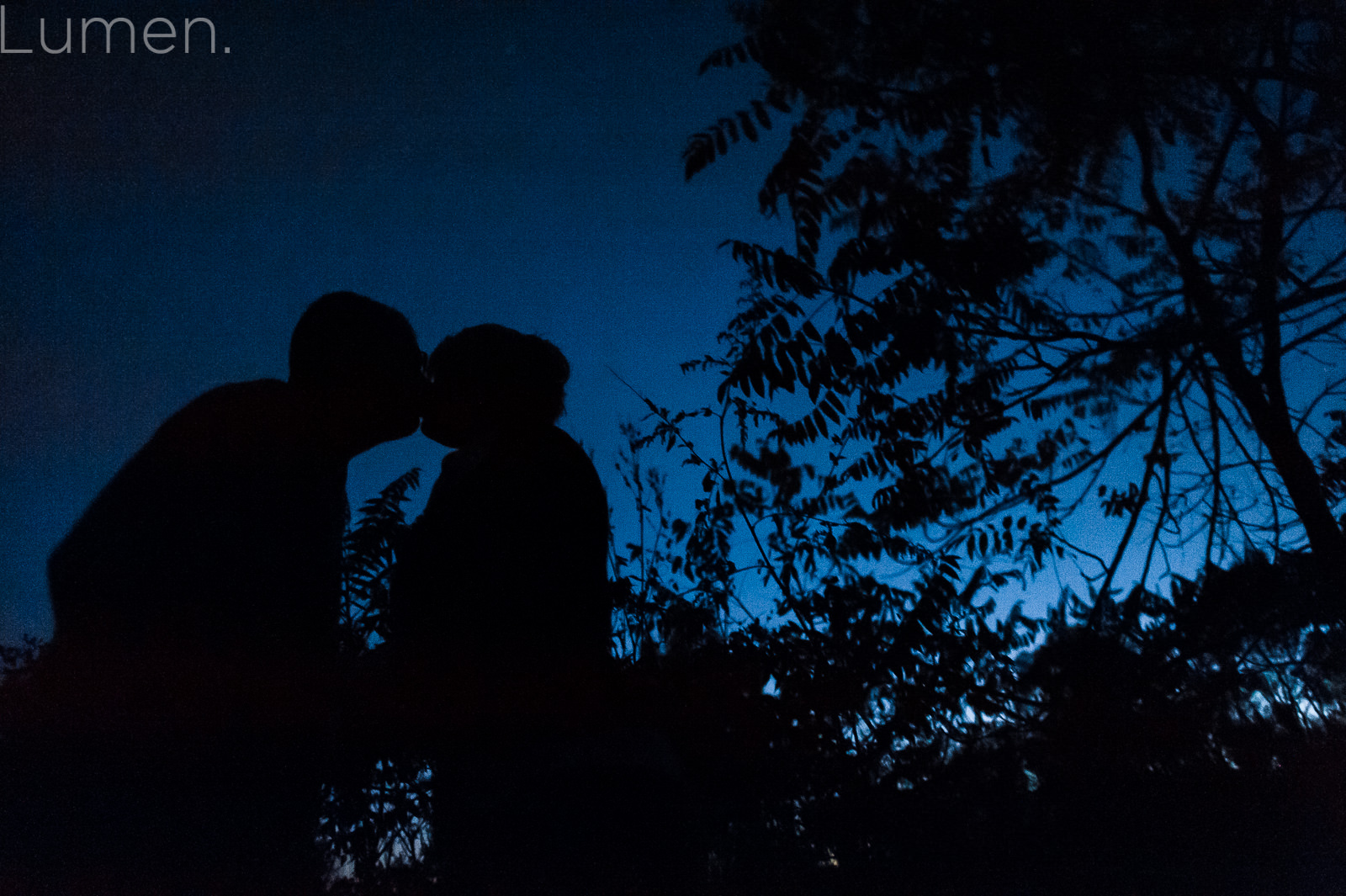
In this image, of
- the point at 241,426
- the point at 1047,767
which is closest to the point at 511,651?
the point at 241,426

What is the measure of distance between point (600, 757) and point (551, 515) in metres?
0.47

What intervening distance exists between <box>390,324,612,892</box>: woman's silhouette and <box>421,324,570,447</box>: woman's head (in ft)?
0.37

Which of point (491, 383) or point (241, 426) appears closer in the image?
point (241, 426)

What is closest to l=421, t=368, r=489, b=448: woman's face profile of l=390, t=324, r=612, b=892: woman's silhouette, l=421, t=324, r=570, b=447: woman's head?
l=421, t=324, r=570, b=447: woman's head

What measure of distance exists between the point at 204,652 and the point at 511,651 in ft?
1.90

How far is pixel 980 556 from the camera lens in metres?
2.91

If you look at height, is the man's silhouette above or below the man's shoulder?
below

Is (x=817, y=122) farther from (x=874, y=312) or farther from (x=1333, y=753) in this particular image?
(x=1333, y=753)

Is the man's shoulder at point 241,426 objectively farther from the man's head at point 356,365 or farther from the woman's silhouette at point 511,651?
the woman's silhouette at point 511,651

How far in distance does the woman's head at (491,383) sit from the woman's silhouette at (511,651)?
0.37 ft

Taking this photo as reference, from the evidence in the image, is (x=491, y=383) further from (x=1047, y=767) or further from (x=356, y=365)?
(x=1047, y=767)

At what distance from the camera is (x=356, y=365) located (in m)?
1.82

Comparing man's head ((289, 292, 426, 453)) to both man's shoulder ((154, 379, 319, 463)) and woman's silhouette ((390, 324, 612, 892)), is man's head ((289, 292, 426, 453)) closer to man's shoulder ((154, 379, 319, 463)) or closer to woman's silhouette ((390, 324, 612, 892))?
man's shoulder ((154, 379, 319, 463))

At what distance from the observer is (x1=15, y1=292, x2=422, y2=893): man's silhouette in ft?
4.79
